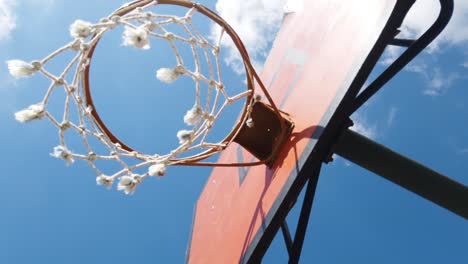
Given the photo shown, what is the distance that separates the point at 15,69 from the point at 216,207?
6.66 feet

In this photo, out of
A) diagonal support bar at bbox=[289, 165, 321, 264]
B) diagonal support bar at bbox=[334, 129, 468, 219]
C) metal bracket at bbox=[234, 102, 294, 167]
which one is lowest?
diagonal support bar at bbox=[289, 165, 321, 264]

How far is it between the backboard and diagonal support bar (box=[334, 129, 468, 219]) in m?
0.49

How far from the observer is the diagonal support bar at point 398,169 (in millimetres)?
3107

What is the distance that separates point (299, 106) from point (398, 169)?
84cm

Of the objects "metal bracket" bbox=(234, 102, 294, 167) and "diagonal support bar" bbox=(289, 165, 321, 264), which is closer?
"diagonal support bar" bbox=(289, 165, 321, 264)

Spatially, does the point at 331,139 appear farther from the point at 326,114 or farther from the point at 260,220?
the point at 260,220

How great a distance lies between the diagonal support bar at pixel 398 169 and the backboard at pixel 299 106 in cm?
49

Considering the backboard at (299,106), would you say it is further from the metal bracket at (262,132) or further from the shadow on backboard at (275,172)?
the metal bracket at (262,132)

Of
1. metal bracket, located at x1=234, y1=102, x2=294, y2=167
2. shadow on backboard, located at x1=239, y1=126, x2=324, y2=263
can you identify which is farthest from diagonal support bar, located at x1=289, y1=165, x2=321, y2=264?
metal bracket, located at x1=234, y1=102, x2=294, y2=167

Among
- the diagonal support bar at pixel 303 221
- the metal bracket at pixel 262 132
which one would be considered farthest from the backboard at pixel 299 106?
the diagonal support bar at pixel 303 221

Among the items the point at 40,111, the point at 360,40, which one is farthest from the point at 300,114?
the point at 40,111

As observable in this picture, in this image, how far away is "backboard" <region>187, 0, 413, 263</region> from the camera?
232 centimetres

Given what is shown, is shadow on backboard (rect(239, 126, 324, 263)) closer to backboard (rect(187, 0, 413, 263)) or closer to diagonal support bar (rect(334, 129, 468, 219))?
backboard (rect(187, 0, 413, 263))

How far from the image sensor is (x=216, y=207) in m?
3.70
